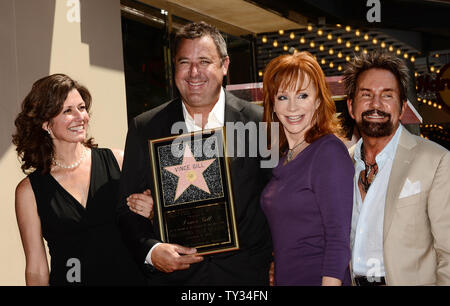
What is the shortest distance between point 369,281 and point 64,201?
151cm

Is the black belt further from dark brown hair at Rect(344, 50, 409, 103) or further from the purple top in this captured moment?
dark brown hair at Rect(344, 50, 409, 103)

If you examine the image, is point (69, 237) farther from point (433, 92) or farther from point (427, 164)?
point (433, 92)

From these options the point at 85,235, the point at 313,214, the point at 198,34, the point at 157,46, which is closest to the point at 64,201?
the point at 85,235

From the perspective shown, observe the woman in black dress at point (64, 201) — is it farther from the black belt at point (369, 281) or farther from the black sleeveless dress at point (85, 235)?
the black belt at point (369, 281)

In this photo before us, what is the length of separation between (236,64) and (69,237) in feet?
20.2

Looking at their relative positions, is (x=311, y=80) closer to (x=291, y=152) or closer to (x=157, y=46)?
(x=291, y=152)

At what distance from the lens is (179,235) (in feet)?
7.08

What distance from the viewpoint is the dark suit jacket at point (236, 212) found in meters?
2.22

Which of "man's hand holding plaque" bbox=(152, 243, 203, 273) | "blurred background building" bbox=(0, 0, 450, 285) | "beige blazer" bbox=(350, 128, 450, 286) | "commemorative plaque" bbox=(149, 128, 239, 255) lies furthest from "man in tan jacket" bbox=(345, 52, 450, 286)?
"blurred background building" bbox=(0, 0, 450, 285)

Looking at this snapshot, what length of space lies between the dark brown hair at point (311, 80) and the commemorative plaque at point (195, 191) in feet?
1.01

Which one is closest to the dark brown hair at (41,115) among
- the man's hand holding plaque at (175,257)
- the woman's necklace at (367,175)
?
the man's hand holding plaque at (175,257)

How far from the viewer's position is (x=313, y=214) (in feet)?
6.55

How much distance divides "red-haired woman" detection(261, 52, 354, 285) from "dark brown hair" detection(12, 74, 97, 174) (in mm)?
1066
